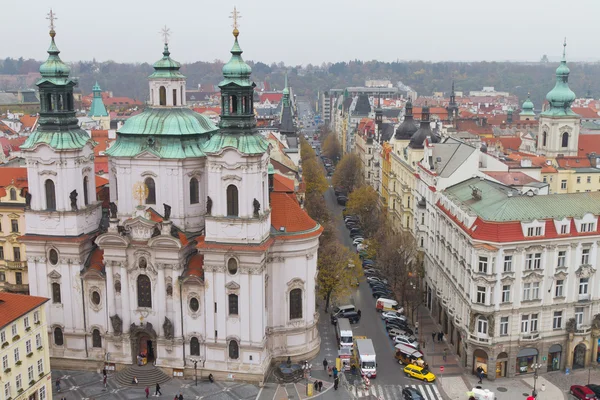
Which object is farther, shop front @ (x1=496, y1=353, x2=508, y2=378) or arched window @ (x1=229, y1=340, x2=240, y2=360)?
shop front @ (x1=496, y1=353, x2=508, y2=378)

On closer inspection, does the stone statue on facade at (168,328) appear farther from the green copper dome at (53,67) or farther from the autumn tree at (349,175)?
the autumn tree at (349,175)

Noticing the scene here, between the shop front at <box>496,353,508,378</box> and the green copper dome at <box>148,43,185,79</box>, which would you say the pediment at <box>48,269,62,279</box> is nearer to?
the green copper dome at <box>148,43,185,79</box>

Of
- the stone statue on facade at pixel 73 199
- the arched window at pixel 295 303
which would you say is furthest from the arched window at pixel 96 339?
the arched window at pixel 295 303

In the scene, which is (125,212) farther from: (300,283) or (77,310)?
(300,283)

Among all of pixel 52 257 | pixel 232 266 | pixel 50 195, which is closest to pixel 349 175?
pixel 232 266

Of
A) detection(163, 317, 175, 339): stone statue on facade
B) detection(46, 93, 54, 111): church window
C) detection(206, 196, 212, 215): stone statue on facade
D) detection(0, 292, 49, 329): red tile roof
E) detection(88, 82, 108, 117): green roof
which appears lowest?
detection(163, 317, 175, 339): stone statue on facade

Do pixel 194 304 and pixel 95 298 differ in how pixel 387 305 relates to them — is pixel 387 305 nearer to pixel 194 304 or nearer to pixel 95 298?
pixel 194 304

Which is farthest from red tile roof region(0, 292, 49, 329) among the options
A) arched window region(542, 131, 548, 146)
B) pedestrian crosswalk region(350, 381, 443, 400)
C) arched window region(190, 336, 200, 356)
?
arched window region(542, 131, 548, 146)
